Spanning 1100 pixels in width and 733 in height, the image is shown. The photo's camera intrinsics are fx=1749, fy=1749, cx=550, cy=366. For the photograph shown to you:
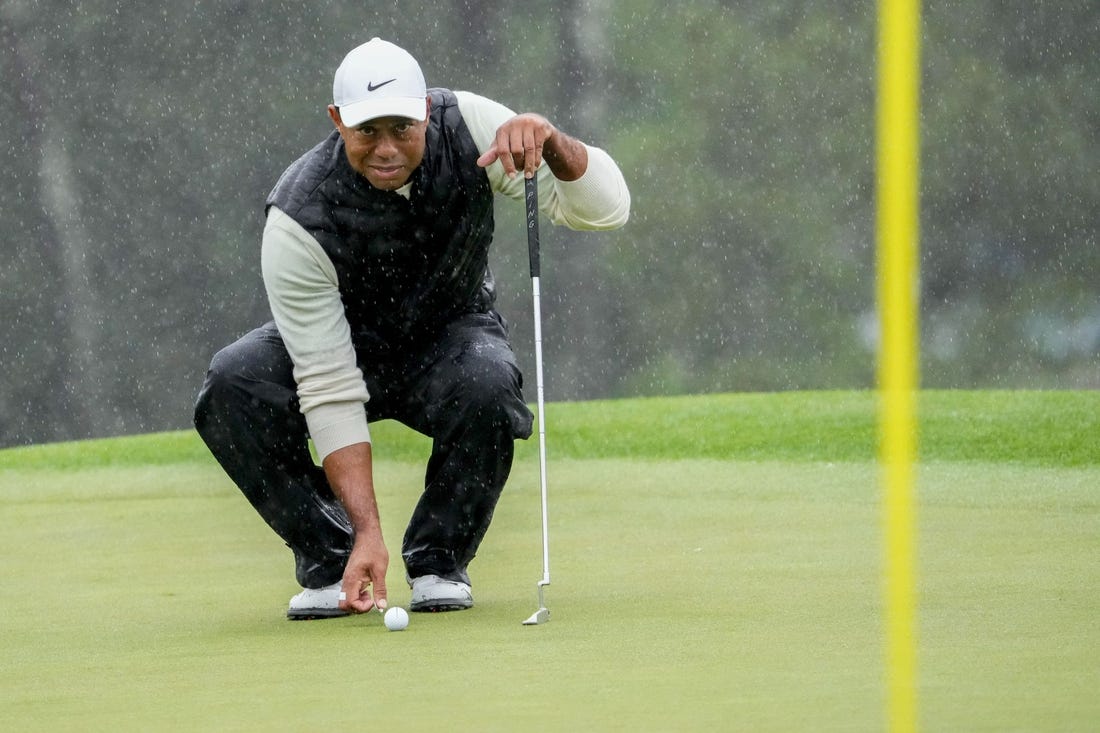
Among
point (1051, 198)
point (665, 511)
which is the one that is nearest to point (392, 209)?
point (665, 511)

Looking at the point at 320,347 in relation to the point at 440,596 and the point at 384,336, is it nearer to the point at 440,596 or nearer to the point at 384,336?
the point at 384,336

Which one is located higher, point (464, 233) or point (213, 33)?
point (213, 33)

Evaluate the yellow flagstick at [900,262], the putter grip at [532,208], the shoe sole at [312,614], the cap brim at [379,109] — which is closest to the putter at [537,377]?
the putter grip at [532,208]

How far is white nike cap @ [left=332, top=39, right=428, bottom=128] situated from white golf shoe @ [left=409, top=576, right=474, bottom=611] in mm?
788

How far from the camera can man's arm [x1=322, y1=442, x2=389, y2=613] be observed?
2744 mm

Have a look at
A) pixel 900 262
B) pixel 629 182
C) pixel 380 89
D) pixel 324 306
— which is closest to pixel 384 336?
pixel 324 306

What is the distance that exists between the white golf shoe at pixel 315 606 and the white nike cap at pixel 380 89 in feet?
2.65

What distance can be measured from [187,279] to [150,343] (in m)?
0.65

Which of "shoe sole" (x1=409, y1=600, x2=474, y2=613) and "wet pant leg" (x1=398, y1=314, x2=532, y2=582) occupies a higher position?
"wet pant leg" (x1=398, y1=314, x2=532, y2=582)

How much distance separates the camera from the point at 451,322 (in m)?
3.25

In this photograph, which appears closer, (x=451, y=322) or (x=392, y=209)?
(x=392, y=209)

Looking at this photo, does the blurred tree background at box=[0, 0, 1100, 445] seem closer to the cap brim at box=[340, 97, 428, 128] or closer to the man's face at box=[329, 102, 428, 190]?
the man's face at box=[329, 102, 428, 190]

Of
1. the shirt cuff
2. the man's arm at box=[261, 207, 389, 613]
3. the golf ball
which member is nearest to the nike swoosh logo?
the man's arm at box=[261, 207, 389, 613]

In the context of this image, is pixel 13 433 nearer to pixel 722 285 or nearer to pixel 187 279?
pixel 187 279
